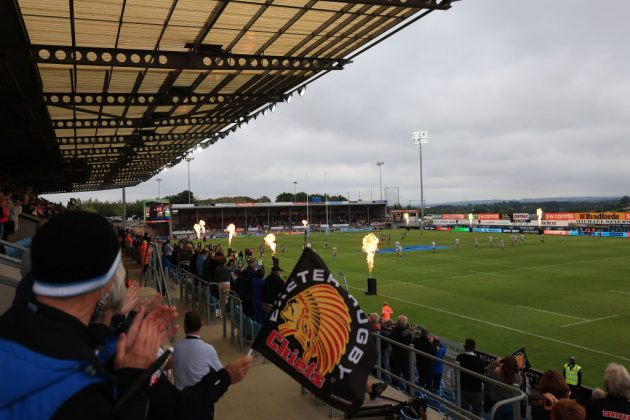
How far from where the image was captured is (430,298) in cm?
2595

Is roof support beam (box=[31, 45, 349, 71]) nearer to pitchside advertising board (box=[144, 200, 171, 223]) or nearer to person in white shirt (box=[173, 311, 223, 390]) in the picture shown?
person in white shirt (box=[173, 311, 223, 390])

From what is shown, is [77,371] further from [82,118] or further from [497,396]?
[82,118]

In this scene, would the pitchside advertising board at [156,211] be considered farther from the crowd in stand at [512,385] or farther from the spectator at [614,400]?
the spectator at [614,400]

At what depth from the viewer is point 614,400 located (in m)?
5.14

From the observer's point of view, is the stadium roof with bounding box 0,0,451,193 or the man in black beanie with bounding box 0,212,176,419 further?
the stadium roof with bounding box 0,0,451,193

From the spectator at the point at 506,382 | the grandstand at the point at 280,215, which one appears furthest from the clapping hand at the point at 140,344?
the grandstand at the point at 280,215

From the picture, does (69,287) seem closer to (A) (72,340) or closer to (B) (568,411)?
(A) (72,340)

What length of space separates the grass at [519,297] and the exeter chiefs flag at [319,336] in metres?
13.8

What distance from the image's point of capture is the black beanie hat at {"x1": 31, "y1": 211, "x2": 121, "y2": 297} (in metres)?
1.82

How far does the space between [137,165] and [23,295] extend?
4459 centimetres

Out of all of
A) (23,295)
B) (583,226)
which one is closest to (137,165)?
(23,295)

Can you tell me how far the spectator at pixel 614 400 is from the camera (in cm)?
502

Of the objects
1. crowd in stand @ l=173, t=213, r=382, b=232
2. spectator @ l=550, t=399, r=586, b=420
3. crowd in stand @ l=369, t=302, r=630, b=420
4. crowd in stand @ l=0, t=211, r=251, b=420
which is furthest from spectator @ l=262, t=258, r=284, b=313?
crowd in stand @ l=173, t=213, r=382, b=232

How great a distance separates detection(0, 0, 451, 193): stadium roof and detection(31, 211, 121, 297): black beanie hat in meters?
10.1
